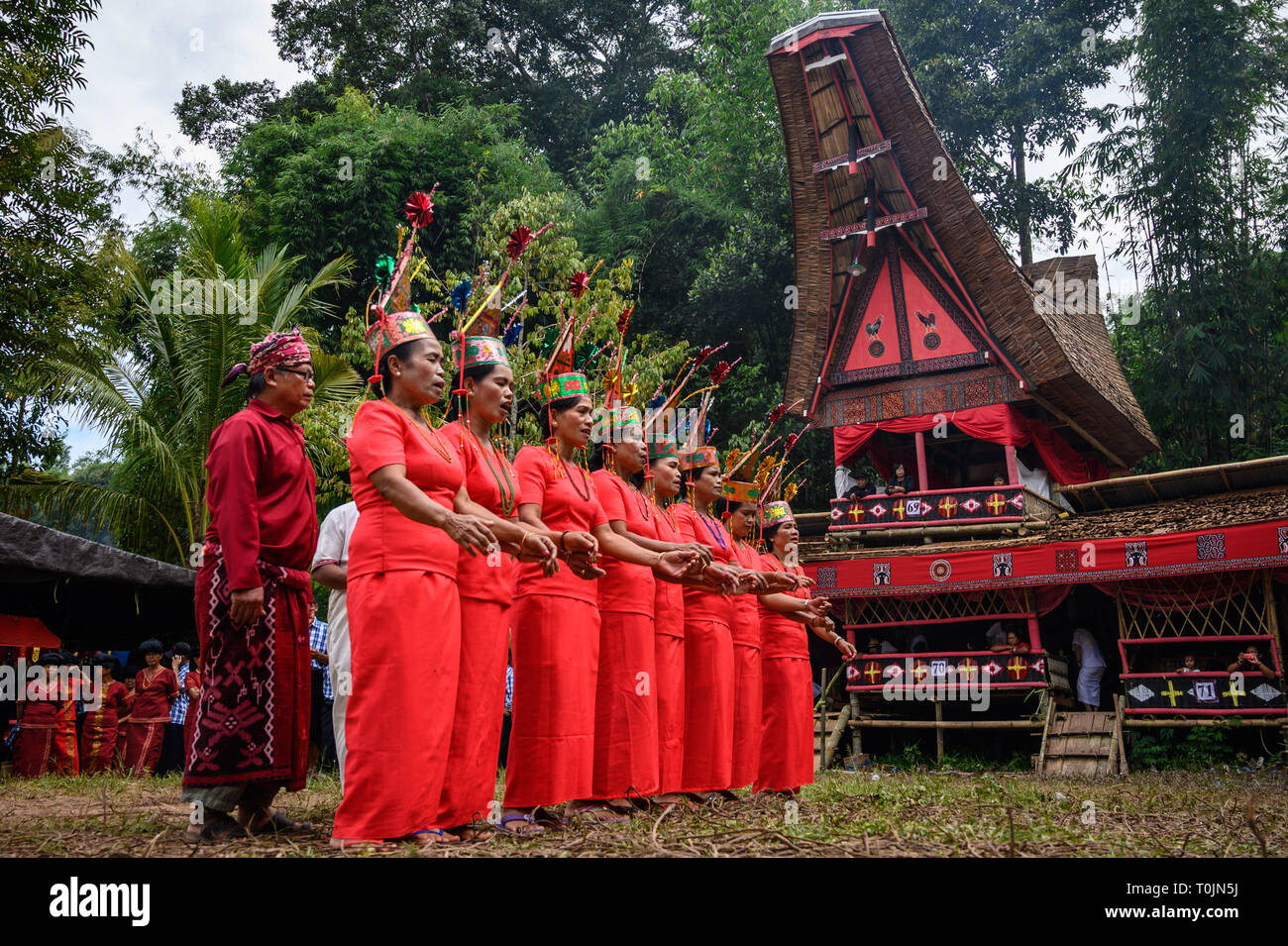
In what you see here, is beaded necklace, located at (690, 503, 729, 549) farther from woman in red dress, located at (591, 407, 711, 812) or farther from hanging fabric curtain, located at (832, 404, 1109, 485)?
hanging fabric curtain, located at (832, 404, 1109, 485)

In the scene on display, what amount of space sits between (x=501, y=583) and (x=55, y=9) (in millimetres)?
9683

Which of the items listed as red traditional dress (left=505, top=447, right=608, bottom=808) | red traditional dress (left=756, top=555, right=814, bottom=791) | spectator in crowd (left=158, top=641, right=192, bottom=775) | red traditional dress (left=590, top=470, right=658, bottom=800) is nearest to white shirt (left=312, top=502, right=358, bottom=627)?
red traditional dress (left=505, top=447, right=608, bottom=808)

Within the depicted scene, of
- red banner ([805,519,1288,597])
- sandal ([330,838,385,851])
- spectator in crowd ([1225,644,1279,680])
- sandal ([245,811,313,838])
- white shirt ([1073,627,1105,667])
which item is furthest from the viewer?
white shirt ([1073,627,1105,667])

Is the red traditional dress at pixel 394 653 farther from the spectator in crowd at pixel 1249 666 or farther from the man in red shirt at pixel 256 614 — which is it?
the spectator in crowd at pixel 1249 666

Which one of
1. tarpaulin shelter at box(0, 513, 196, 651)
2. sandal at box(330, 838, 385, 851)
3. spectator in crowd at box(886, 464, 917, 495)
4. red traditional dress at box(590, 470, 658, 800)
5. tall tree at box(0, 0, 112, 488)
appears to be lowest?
sandal at box(330, 838, 385, 851)

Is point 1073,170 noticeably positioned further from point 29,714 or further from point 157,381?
point 29,714

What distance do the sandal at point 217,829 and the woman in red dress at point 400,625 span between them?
453 mm

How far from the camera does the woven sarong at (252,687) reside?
11.0 feet

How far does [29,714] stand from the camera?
8789mm

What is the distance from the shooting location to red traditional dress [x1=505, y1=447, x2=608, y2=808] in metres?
3.86

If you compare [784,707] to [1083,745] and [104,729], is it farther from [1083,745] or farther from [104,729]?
[1083,745]

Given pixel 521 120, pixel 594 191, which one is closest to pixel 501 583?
pixel 594 191

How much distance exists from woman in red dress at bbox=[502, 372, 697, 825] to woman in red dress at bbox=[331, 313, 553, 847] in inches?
Answer: 22.6

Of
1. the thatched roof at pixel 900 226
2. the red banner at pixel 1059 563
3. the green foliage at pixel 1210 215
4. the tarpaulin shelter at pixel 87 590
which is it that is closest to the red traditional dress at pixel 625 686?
the tarpaulin shelter at pixel 87 590
